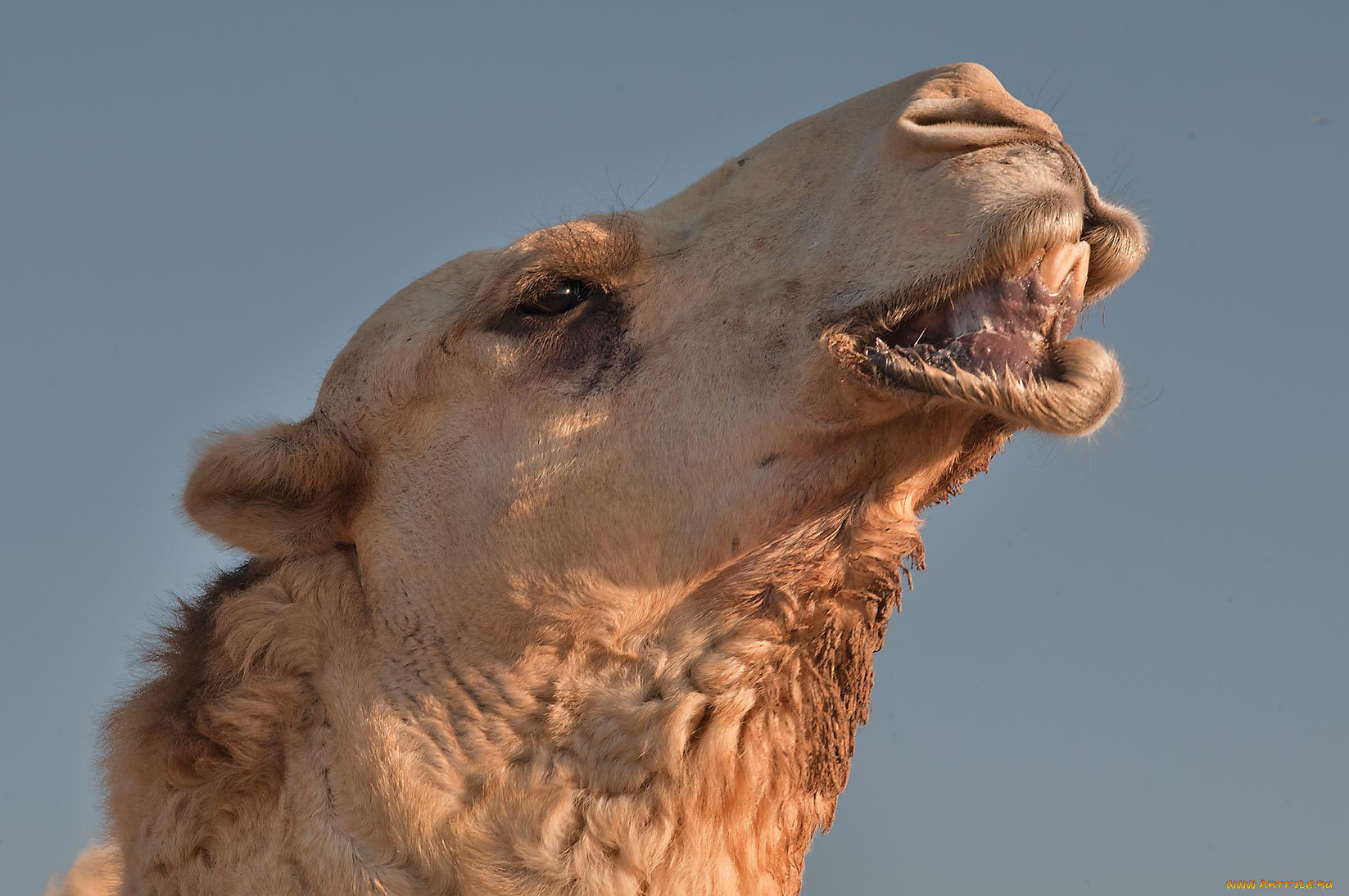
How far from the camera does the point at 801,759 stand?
3697 mm

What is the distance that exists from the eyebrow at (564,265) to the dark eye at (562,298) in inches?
0.5

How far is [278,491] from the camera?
4078mm

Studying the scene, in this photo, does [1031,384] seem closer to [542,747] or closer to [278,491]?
[542,747]

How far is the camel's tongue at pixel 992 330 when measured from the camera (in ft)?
10.8

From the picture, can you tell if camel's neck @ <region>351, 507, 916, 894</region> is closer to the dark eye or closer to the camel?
the camel

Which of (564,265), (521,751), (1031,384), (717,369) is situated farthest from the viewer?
(564,265)

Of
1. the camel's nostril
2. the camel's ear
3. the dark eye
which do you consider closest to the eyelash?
the dark eye

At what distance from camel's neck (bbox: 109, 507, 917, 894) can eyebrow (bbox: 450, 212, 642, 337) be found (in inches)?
34.5

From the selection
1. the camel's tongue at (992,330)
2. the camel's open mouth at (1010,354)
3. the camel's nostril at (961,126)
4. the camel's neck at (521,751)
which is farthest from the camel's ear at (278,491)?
the camel's nostril at (961,126)

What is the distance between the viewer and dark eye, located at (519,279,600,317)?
13.1 feet

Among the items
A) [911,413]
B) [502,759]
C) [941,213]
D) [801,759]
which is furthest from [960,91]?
[502,759]

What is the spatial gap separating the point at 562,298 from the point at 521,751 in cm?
122

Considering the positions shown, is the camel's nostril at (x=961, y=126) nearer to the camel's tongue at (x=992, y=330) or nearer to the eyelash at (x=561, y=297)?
the camel's tongue at (x=992, y=330)

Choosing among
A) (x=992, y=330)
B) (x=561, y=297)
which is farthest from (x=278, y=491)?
(x=992, y=330)
